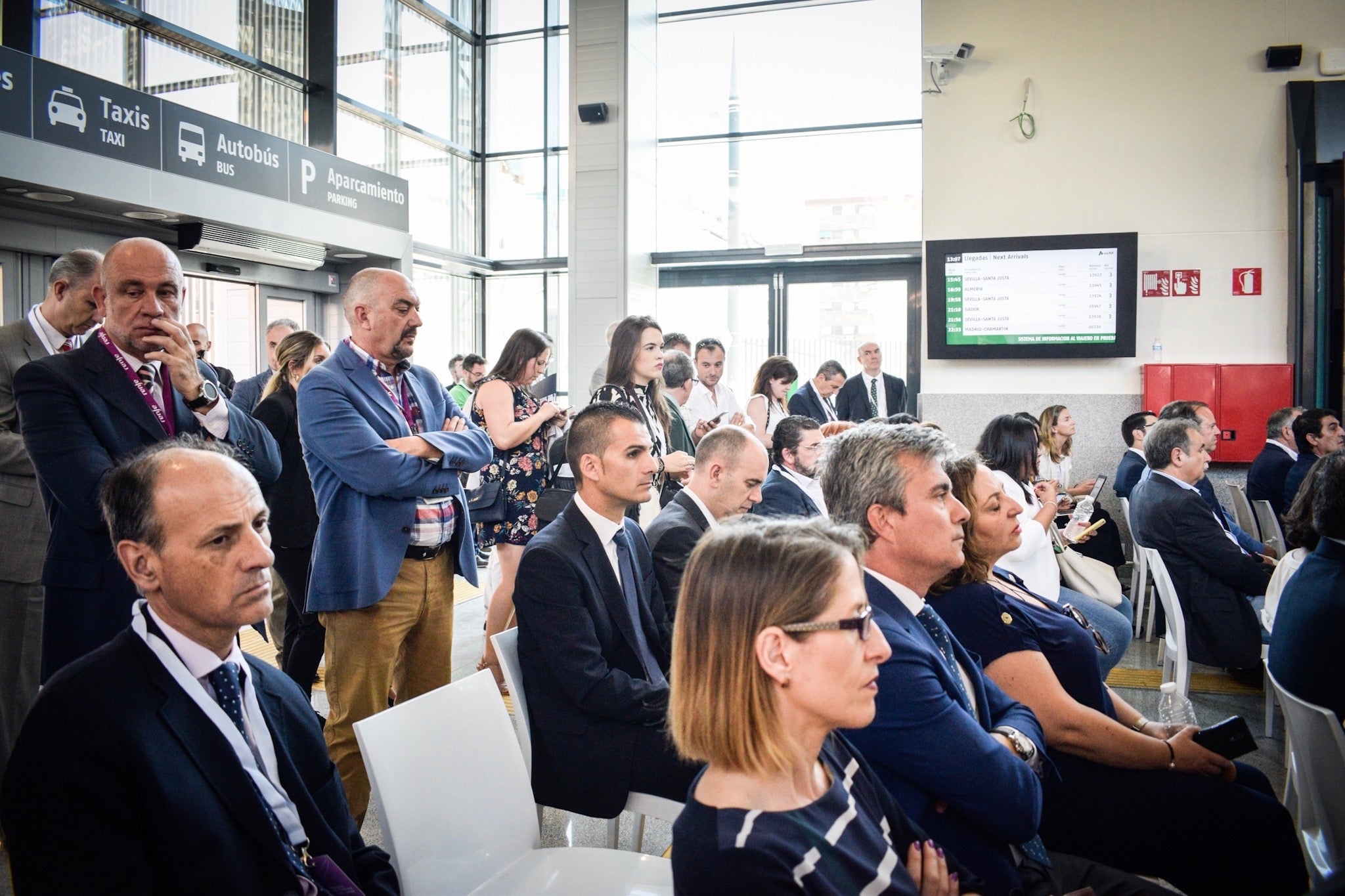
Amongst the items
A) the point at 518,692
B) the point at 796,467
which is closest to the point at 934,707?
the point at 518,692

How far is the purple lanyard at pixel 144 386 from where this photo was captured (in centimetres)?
220

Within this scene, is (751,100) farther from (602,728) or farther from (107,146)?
(602,728)

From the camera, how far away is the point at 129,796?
126 cm

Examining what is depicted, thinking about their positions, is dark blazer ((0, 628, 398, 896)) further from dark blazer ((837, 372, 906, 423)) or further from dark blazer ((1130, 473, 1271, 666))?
dark blazer ((837, 372, 906, 423))

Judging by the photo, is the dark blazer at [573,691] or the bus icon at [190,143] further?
the bus icon at [190,143]

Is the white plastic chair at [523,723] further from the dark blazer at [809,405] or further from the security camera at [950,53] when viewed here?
the security camera at [950,53]

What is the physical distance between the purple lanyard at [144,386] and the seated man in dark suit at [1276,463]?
615 cm

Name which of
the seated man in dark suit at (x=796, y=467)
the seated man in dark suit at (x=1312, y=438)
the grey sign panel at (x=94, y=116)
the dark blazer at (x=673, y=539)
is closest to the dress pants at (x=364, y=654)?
the dark blazer at (x=673, y=539)

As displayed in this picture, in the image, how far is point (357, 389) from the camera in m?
2.72

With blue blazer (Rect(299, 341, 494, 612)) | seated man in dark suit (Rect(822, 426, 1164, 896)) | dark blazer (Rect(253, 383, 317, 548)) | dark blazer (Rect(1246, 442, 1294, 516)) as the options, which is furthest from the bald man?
dark blazer (Rect(1246, 442, 1294, 516))

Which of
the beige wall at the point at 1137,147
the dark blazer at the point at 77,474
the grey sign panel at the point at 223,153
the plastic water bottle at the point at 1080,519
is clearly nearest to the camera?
the dark blazer at the point at 77,474

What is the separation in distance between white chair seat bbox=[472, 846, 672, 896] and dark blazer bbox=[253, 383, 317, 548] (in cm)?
206

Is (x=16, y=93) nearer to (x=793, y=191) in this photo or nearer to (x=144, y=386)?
(x=144, y=386)

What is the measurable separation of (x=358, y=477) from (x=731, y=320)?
781 centimetres
